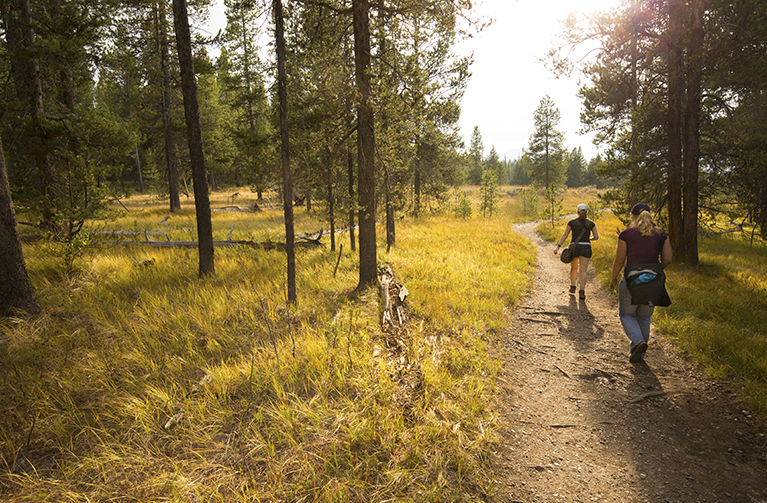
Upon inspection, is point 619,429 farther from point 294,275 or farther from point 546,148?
point 546,148

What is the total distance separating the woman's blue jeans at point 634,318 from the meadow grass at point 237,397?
6.61ft

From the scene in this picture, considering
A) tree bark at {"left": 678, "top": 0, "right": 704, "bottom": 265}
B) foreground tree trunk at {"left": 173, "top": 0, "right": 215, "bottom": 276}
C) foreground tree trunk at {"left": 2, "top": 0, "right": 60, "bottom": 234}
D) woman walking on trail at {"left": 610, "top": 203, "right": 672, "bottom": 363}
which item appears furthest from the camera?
tree bark at {"left": 678, "top": 0, "right": 704, "bottom": 265}

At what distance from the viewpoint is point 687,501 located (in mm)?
2656

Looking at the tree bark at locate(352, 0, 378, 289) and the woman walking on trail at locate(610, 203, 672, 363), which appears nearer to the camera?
the woman walking on trail at locate(610, 203, 672, 363)

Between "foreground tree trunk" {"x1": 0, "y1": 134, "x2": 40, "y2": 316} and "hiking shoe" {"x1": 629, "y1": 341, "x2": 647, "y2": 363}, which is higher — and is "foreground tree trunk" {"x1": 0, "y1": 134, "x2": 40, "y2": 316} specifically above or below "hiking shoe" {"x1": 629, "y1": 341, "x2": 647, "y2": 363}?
above

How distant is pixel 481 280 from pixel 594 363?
387cm

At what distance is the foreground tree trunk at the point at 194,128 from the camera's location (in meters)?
7.42

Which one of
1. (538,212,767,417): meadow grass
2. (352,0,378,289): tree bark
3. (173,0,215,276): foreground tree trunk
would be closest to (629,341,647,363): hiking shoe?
(538,212,767,417): meadow grass

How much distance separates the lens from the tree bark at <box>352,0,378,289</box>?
6.60 meters

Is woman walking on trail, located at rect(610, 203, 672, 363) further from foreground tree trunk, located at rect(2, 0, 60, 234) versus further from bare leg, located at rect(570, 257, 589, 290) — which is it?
foreground tree trunk, located at rect(2, 0, 60, 234)

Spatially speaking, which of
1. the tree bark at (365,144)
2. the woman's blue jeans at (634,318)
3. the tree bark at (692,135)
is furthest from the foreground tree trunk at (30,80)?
the tree bark at (692,135)

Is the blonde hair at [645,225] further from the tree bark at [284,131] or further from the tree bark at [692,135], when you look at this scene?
the tree bark at [692,135]

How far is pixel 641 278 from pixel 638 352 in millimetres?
1150

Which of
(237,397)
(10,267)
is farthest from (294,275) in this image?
(10,267)
